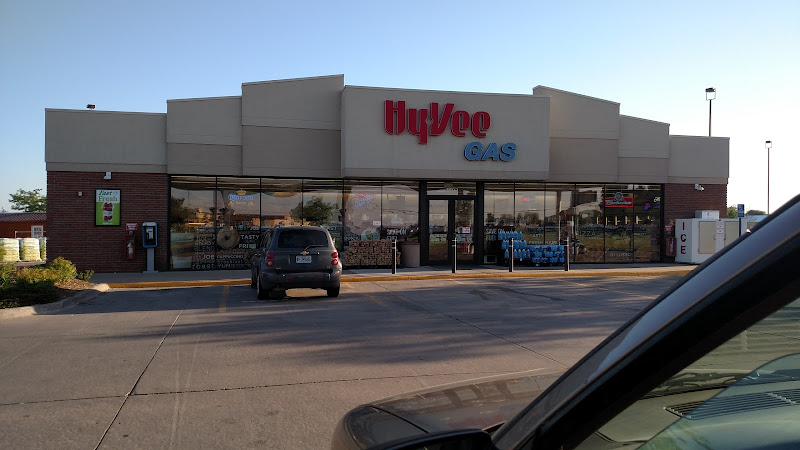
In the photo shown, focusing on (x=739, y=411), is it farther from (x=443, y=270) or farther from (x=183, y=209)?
(x=183, y=209)

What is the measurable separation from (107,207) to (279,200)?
19.0 feet

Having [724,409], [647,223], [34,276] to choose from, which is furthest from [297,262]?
[647,223]

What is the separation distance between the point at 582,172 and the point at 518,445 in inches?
909

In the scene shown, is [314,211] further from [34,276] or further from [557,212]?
[557,212]

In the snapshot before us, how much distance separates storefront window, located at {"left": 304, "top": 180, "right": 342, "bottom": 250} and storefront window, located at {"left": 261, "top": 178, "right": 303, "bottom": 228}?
211mm

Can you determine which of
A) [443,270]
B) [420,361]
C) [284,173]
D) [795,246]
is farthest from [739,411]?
[284,173]

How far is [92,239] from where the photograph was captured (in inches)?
754

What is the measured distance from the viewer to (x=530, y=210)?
75.5 ft

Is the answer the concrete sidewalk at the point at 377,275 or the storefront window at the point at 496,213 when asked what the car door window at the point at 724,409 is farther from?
the storefront window at the point at 496,213

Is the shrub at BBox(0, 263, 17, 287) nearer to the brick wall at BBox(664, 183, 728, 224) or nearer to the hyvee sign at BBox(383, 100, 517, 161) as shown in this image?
the hyvee sign at BBox(383, 100, 517, 161)

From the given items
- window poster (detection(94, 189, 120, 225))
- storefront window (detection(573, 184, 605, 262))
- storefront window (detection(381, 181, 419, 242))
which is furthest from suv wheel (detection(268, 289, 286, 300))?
storefront window (detection(573, 184, 605, 262))

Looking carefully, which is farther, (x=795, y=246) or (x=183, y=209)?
(x=183, y=209)

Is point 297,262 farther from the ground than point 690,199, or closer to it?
closer to it

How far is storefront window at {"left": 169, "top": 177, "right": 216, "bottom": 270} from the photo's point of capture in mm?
19953
